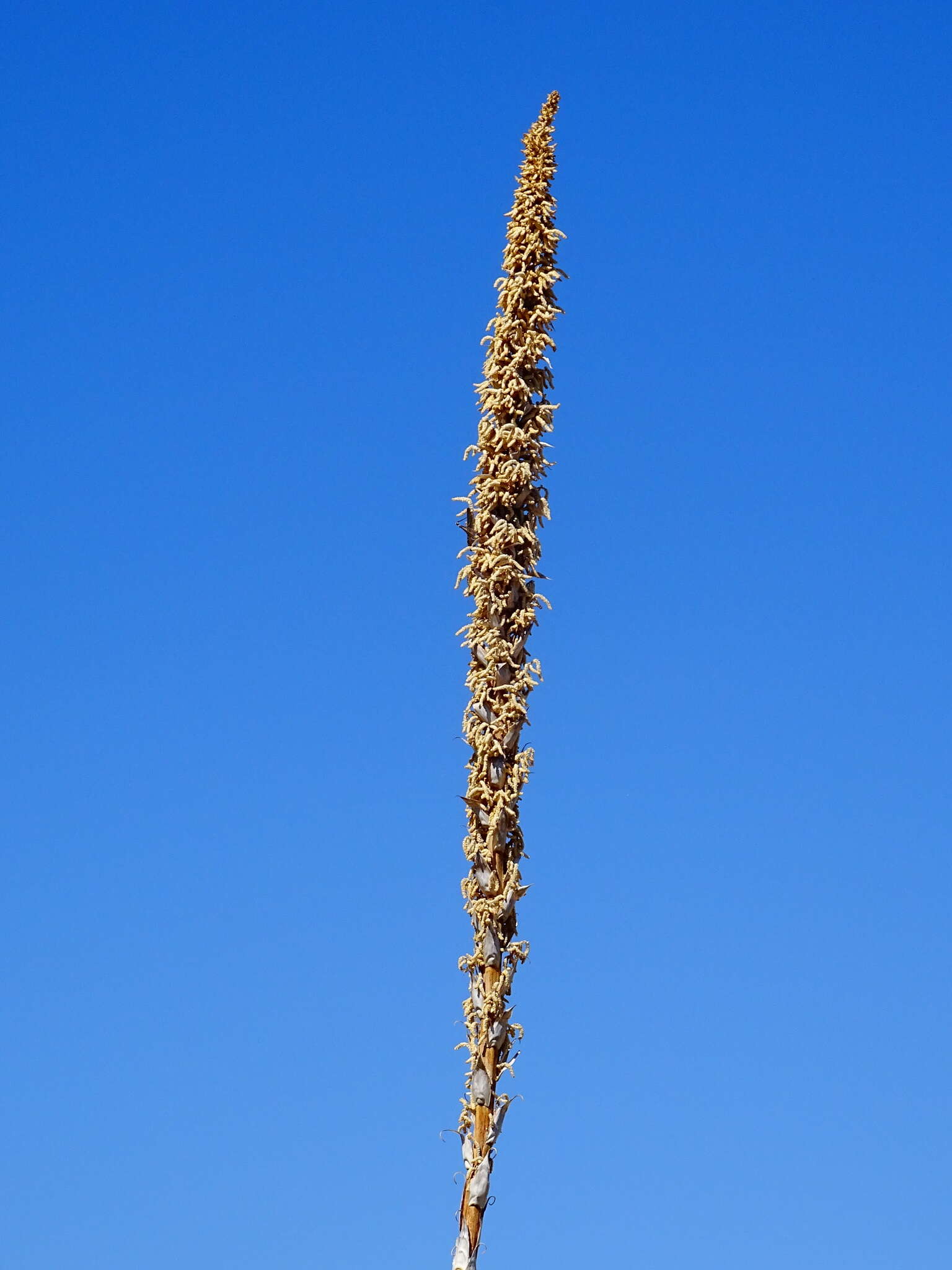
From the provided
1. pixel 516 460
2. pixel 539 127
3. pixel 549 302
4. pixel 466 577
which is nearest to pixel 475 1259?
pixel 466 577

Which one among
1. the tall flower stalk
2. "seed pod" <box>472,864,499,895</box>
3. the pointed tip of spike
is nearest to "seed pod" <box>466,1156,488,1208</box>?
the tall flower stalk

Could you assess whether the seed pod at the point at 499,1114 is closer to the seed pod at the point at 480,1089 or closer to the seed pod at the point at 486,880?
the seed pod at the point at 480,1089

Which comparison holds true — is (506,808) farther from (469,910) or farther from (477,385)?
(477,385)

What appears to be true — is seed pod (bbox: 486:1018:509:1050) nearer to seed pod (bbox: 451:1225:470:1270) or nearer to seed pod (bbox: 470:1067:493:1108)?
seed pod (bbox: 470:1067:493:1108)

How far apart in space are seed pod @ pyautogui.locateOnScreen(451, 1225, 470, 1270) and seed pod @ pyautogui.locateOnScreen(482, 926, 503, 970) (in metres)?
2.07

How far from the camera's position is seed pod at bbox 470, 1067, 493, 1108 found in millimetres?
13461

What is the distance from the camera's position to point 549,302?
1549cm

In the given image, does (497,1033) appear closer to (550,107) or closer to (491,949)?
(491,949)

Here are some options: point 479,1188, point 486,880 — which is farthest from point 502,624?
point 479,1188

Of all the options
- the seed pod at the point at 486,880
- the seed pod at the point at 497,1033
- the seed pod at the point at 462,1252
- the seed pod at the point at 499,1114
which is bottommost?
the seed pod at the point at 462,1252

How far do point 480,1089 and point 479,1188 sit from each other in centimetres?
75

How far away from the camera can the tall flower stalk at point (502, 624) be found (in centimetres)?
1356

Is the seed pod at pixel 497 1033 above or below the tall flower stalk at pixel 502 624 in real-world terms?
below

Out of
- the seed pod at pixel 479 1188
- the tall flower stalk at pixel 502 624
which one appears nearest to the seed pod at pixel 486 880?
the tall flower stalk at pixel 502 624
